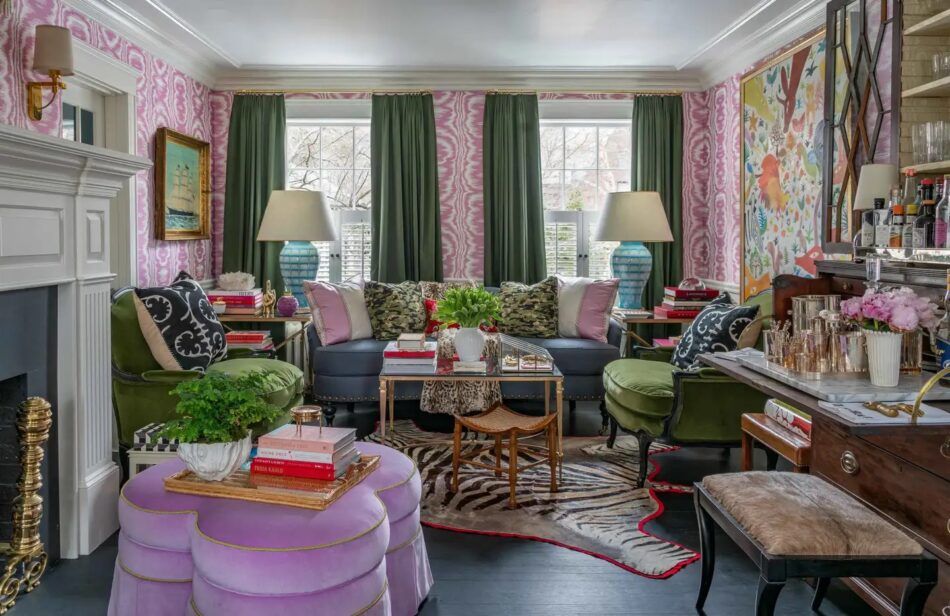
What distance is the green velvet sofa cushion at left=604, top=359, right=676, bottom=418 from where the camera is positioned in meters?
3.74

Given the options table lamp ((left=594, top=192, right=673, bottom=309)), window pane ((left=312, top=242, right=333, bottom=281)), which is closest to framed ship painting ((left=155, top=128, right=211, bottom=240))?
window pane ((left=312, top=242, right=333, bottom=281))

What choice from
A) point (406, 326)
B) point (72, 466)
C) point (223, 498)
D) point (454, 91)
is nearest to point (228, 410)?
point (223, 498)

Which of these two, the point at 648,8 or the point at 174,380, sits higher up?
Result: the point at 648,8

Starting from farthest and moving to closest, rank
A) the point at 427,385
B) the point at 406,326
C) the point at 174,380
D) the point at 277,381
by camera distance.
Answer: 1. the point at 406,326
2. the point at 427,385
3. the point at 277,381
4. the point at 174,380

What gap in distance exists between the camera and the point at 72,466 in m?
2.92

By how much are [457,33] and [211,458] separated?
3.55m

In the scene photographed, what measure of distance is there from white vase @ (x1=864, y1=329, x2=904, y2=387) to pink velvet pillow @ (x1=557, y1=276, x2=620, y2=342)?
124 inches

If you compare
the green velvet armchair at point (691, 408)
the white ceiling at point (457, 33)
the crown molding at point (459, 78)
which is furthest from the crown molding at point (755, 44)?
the green velvet armchair at point (691, 408)

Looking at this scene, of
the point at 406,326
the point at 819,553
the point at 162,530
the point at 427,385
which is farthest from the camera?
the point at 406,326

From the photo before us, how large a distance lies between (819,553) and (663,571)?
0.96 m

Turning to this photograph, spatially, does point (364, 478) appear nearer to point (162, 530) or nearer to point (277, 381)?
point (162, 530)

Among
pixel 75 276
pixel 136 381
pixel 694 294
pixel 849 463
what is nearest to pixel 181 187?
pixel 136 381

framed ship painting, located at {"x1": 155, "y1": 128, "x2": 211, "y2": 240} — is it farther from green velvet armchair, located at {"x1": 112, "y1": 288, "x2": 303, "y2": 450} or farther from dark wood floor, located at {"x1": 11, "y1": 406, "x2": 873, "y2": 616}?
dark wood floor, located at {"x1": 11, "y1": 406, "x2": 873, "y2": 616}

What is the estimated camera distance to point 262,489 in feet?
7.33
